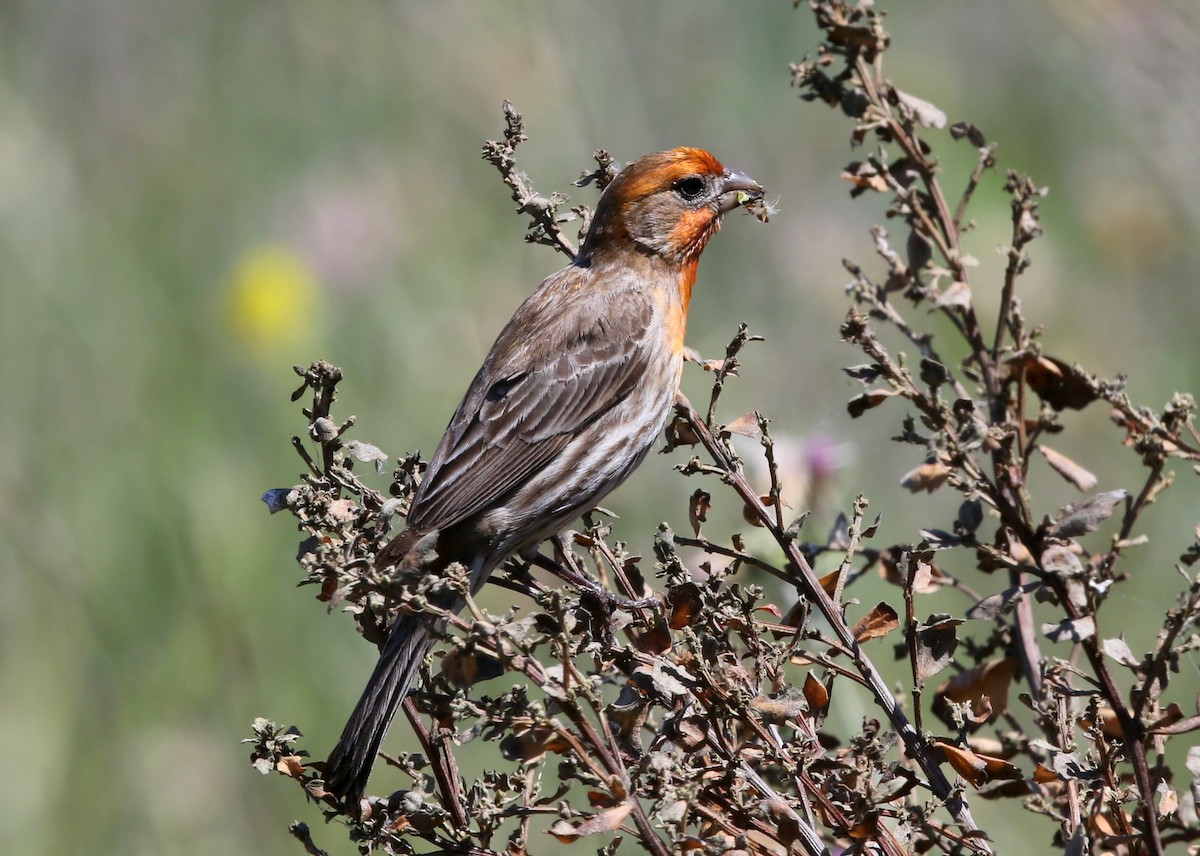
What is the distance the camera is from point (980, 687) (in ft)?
8.84

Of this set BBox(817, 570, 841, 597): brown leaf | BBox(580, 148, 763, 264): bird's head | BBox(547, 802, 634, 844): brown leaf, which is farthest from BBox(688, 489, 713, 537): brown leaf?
BBox(580, 148, 763, 264): bird's head

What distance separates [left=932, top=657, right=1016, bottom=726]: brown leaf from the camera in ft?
8.73

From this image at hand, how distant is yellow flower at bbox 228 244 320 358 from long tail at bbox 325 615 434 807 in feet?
10.4

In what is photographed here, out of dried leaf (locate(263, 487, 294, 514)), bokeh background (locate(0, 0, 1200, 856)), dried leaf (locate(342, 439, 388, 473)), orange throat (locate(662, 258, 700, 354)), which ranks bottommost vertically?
dried leaf (locate(263, 487, 294, 514))

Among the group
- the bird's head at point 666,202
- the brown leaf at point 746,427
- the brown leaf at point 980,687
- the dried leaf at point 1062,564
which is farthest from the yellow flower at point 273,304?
the dried leaf at point 1062,564

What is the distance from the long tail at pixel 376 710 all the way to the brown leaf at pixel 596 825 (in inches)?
23.4

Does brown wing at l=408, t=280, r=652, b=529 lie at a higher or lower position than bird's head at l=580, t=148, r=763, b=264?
lower

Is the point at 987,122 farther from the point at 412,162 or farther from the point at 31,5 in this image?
the point at 31,5

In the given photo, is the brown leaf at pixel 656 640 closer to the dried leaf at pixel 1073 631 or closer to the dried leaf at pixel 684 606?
the dried leaf at pixel 684 606

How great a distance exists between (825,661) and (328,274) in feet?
14.7

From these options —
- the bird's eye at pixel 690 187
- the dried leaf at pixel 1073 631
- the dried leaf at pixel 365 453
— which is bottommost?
the dried leaf at pixel 1073 631

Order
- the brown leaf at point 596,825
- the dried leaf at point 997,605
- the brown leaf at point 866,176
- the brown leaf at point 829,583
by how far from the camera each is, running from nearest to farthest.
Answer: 1. the brown leaf at point 596,825
2. the dried leaf at point 997,605
3. the brown leaf at point 829,583
4. the brown leaf at point 866,176

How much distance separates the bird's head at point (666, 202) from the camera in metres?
4.29

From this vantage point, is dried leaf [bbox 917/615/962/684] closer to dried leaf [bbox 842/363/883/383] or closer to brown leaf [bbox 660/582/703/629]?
brown leaf [bbox 660/582/703/629]
